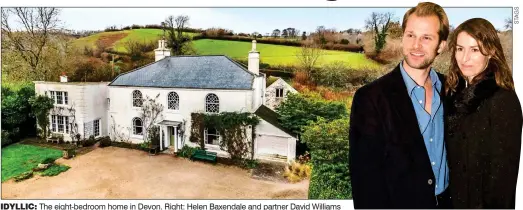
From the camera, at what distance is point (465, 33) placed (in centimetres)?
Answer: 277

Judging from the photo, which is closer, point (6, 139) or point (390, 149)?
point (390, 149)

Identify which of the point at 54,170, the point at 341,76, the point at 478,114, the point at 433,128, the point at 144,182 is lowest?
the point at 144,182

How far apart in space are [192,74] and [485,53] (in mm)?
2415

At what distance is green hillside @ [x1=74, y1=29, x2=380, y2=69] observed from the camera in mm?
3486

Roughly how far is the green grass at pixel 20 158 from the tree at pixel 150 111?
0.91 m

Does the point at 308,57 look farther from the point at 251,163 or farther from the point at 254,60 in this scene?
the point at 251,163

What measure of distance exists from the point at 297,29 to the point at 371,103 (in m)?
1.04


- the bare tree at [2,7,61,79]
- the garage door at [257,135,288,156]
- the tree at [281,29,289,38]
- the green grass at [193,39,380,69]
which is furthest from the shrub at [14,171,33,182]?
the tree at [281,29,289,38]

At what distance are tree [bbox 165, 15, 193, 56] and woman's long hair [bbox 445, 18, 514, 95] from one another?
7.35ft

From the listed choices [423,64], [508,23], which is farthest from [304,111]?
[508,23]

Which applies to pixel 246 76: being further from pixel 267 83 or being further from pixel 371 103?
pixel 371 103

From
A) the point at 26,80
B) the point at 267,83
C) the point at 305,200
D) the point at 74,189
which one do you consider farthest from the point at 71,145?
the point at 305,200

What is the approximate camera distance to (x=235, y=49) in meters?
3.50

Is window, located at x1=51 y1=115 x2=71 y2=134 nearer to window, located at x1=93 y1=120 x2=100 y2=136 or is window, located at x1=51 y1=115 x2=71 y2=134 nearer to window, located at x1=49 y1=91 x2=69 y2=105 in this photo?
window, located at x1=49 y1=91 x2=69 y2=105
